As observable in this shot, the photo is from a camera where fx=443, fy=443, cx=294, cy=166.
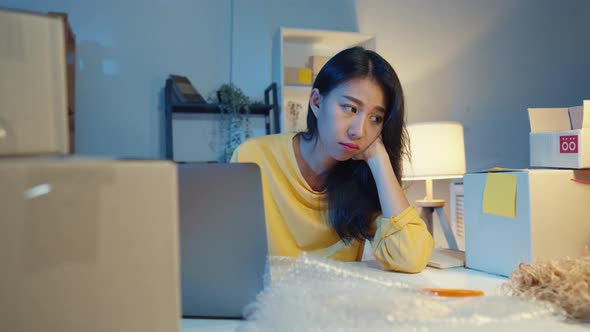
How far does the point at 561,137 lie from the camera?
1.09 metres

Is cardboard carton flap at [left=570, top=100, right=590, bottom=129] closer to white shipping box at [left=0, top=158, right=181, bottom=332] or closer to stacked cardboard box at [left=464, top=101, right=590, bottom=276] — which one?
stacked cardboard box at [left=464, top=101, right=590, bottom=276]

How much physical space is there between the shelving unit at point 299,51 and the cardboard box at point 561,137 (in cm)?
151

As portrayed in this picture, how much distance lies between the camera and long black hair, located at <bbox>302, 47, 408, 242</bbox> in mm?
1191

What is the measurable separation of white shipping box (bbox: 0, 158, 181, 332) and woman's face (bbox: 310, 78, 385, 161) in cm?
84

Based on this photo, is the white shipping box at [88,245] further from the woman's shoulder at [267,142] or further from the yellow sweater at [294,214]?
the woman's shoulder at [267,142]

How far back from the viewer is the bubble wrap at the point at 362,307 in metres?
0.52

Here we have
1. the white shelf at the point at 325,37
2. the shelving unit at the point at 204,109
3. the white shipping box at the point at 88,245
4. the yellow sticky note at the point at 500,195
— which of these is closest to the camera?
the white shipping box at the point at 88,245

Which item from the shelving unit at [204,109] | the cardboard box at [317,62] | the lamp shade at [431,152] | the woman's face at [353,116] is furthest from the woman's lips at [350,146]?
the cardboard box at [317,62]

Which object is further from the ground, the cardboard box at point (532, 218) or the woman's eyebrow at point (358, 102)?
the woman's eyebrow at point (358, 102)

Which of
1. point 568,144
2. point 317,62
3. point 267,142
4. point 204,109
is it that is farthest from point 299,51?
point 568,144

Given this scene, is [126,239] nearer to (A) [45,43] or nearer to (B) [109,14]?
(A) [45,43]

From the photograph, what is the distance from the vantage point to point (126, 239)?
354 mm

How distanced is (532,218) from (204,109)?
1882 millimetres

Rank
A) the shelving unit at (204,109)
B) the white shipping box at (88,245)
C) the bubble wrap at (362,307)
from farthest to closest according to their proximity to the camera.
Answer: the shelving unit at (204,109) < the bubble wrap at (362,307) < the white shipping box at (88,245)
